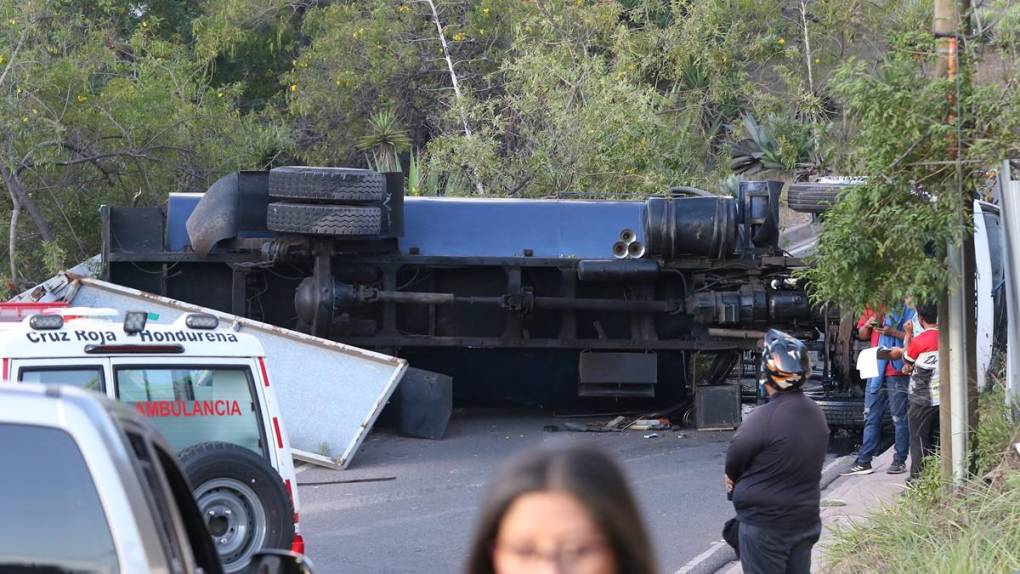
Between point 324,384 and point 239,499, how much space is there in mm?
6488

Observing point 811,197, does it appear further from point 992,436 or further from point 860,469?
point 992,436

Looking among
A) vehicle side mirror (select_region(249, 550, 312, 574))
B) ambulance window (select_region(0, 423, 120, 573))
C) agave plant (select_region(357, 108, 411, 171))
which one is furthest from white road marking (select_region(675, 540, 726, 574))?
agave plant (select_region(357, 108, 411, 171))

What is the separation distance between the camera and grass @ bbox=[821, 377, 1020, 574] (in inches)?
253

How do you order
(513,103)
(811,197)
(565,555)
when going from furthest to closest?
(513,103), (811,197), (565,555)

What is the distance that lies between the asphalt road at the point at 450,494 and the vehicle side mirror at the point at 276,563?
12.3ft

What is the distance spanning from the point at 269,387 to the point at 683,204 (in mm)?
7697

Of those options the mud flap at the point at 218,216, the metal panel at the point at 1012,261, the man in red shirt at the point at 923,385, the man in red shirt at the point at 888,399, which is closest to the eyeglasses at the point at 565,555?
the metal panel at the point at 1012,261

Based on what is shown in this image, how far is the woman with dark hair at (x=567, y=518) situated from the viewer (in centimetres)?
186

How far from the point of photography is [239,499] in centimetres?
597

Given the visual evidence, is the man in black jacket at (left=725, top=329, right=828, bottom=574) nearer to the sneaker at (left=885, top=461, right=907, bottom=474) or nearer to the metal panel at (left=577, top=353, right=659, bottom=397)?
the sneaker at (left=885, top=461, right=907, bottom=474)

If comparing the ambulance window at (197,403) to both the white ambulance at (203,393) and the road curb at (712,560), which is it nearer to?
the white ambulance at (203,393)

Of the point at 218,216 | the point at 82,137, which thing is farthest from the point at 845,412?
the point at 82,137

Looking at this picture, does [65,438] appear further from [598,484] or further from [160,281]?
[160,281]

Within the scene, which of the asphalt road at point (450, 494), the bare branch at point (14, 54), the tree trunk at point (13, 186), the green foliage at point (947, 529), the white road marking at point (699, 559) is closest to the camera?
the green foliage at point (947, 529)
